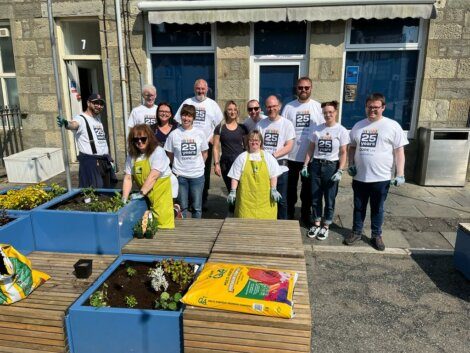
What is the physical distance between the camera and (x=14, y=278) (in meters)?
2.44

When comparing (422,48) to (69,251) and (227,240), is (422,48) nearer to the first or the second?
(227,240)

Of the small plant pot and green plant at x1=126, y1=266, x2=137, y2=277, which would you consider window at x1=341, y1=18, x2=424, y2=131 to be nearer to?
green plant at x1=126, y1=266, x2=137, y2=277

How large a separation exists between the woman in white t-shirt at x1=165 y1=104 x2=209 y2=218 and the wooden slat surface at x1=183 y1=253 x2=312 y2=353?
2.31 meters

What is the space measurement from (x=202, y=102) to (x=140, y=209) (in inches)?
87.8

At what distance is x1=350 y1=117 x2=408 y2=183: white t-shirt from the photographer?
4109 millimetres

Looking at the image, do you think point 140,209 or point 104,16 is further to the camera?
point 104,16

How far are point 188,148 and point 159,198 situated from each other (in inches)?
36.4

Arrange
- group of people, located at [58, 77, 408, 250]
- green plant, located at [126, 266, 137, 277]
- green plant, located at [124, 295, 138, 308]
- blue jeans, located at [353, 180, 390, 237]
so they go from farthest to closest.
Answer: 1. blue jeans, located at [353, 180, 390, 237]
2. group of people, located at [58, 77, 408, 250]
3. green plant, located at [126, 266, 137, 277]
4. green plant, located at [124, 295, 138, 308]

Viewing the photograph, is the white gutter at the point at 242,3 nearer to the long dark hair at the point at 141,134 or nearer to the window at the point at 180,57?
the window at the point at 180,57

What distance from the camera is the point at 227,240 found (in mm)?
3248

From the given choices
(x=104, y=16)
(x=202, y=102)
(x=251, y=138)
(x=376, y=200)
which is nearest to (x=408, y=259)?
(x=376, y=200)

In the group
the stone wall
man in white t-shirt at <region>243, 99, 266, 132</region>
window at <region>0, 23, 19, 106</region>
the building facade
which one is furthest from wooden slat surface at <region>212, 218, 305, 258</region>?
window at <region>0, 23, 19, 106</region>

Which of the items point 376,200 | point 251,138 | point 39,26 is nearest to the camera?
point 251,138

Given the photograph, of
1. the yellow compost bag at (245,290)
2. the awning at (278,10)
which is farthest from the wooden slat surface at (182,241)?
the awning at (278,10)
